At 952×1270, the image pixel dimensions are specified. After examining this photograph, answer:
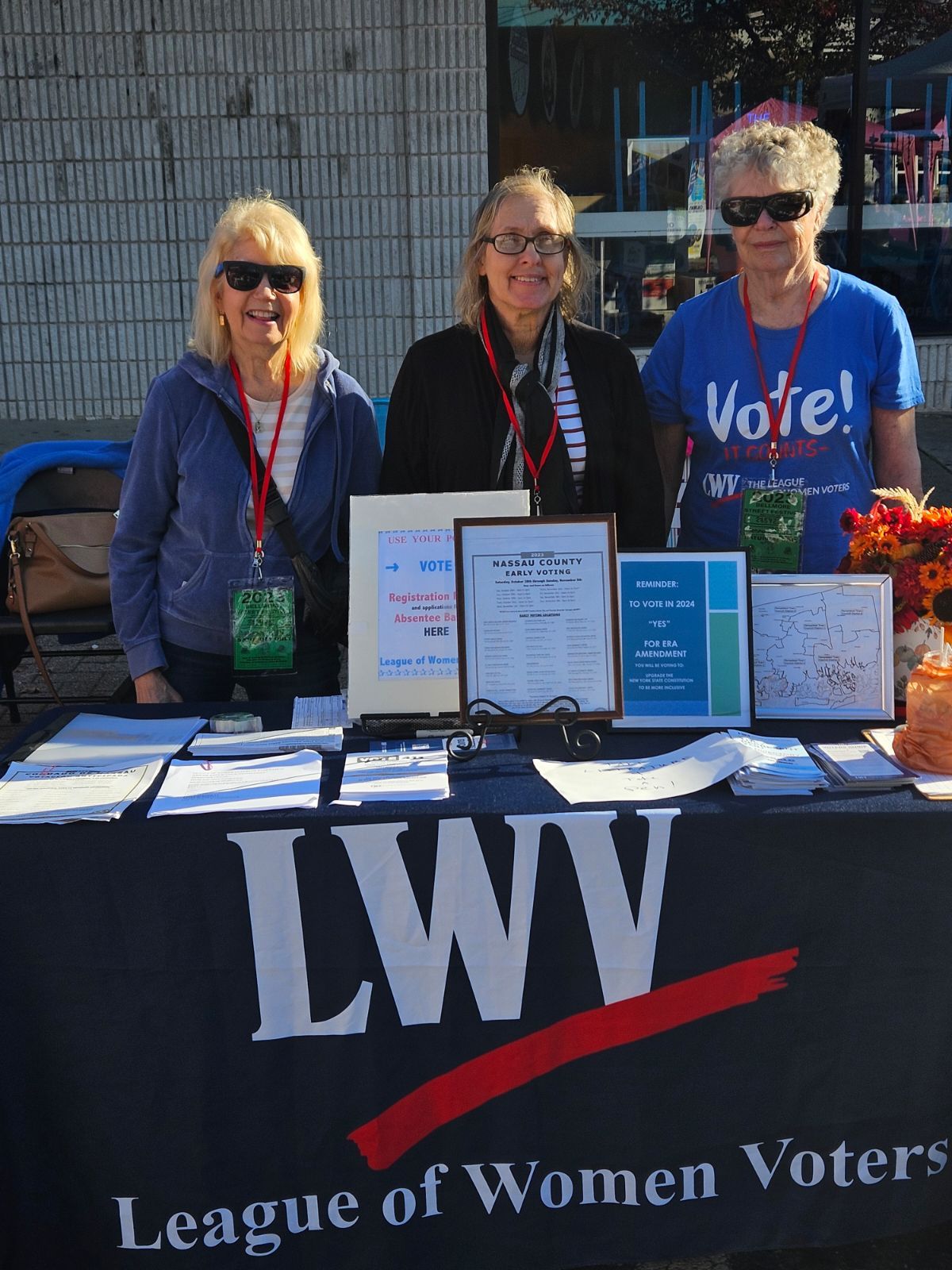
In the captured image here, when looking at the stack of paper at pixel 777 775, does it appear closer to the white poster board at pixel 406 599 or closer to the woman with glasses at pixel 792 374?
the white poster board at pixel 406 599

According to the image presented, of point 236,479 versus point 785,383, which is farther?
point 785,383

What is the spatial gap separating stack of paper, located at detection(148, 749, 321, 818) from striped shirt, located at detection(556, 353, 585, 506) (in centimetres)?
93

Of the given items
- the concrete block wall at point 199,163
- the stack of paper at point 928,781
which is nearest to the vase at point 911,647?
the stack of paper at point 928,781

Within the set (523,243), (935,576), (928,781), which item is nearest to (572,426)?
(523,243)

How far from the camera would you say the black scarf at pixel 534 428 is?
2.65 meters

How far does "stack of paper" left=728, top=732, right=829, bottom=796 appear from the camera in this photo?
203 cm

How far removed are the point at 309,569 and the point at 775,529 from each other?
41.6 inches

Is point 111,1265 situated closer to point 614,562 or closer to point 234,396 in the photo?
point 614,562

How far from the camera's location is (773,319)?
2764 mm

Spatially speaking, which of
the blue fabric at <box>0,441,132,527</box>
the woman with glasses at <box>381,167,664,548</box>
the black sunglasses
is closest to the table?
the woman with glasses at <box>381,167,664,548</box>

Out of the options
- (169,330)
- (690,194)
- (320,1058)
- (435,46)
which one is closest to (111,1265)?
(320,1058)

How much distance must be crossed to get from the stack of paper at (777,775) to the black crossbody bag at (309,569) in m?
1.02

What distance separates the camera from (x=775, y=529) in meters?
2.71

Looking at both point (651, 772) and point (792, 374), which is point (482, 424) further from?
point (651, 772)
